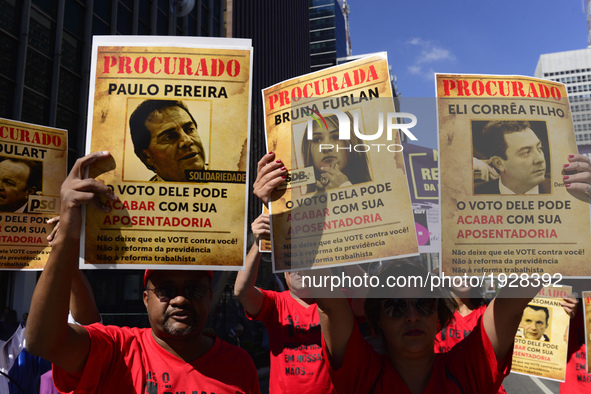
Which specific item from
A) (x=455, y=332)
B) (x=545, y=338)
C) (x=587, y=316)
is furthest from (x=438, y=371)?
(x=545, y=338)

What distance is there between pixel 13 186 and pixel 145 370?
1.56m

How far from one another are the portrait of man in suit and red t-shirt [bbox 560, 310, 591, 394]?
207 cm

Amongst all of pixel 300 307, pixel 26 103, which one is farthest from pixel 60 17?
pixel 300 307

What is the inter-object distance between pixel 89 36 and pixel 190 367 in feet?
66.2

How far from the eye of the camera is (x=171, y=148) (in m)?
2.33

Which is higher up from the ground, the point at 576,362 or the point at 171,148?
the point at 171,148

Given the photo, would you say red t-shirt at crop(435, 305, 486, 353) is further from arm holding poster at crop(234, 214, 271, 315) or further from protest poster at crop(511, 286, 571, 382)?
arm holding poster at crop(234, 214, 271, 315)

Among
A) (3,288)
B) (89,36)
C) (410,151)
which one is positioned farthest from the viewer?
(89,36)

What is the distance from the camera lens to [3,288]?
1502cm

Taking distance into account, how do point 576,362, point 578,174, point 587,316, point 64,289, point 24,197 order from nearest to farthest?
point 64,289
point 578,174
point 24,197
point 587,316
point 576,362

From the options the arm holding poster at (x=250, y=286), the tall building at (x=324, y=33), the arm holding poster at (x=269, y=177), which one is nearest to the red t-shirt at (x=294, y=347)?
the arm holding poster at (x=250, y=286)

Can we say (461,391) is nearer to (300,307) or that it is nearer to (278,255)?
(278,255)

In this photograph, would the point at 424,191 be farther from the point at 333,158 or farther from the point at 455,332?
the point at 455,332

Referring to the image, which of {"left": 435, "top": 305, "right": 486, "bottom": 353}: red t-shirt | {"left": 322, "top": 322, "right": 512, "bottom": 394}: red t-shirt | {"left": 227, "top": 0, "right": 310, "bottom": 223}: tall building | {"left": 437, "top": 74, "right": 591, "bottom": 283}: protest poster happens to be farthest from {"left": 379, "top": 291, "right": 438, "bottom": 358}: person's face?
{"left": 227, "top": 0, "right": 310, "bottom": 223}: tall building
